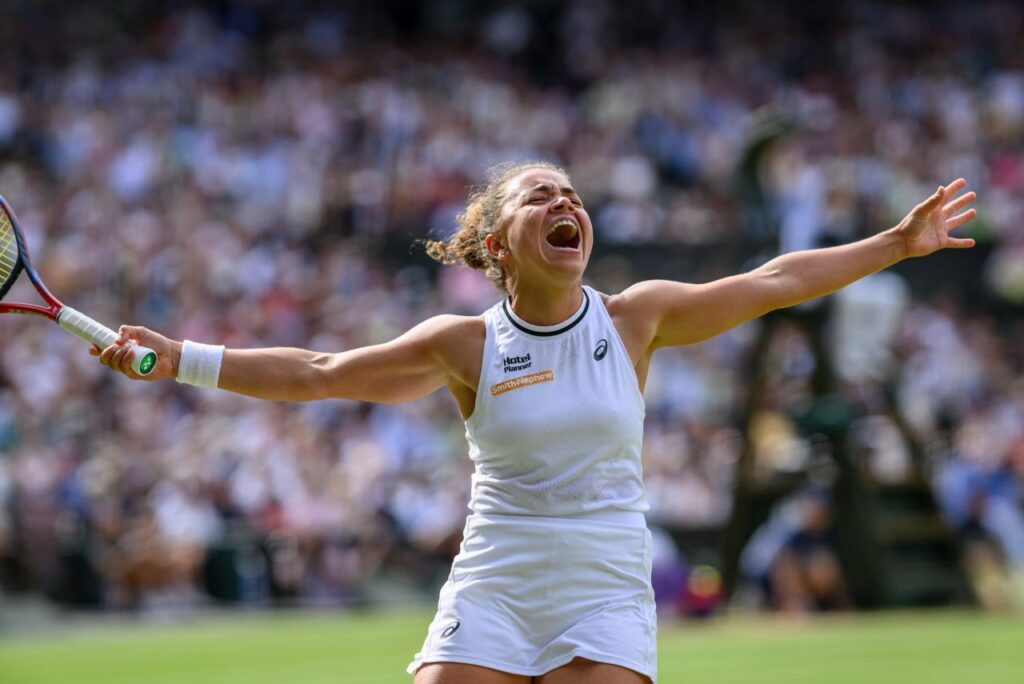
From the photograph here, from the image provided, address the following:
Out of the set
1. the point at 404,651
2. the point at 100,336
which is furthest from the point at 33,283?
the point at 404,651

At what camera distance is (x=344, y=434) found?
16.9 metres

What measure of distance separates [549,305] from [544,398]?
36cm

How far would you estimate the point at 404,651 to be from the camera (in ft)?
37.2

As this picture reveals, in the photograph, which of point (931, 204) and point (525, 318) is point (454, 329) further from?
point (931, 204)

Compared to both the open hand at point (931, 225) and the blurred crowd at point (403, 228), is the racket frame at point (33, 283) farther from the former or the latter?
the blurred crowd at point (403, 228)

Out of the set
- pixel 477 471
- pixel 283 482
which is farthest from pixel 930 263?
pixel 477 471

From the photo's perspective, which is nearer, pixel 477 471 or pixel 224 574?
pixel 477 471

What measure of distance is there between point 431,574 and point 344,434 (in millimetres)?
1930

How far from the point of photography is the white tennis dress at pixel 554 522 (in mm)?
4414

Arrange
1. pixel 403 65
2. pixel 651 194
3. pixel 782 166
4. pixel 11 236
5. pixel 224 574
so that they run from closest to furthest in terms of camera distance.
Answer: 1. pixel 11 236
2. pixel 224 574
3. pixel 782 166
4. pixel 651 194
5. pixel 403 65

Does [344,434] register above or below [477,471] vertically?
above

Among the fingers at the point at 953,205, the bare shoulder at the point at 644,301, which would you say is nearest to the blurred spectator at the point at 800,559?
the fingers at the point at 953,205

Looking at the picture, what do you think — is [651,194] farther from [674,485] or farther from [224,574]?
[224,574]

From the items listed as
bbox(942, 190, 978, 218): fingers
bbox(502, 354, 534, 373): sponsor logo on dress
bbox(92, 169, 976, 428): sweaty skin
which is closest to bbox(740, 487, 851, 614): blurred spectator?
bbox(942, 190, 978, 218): fingers
